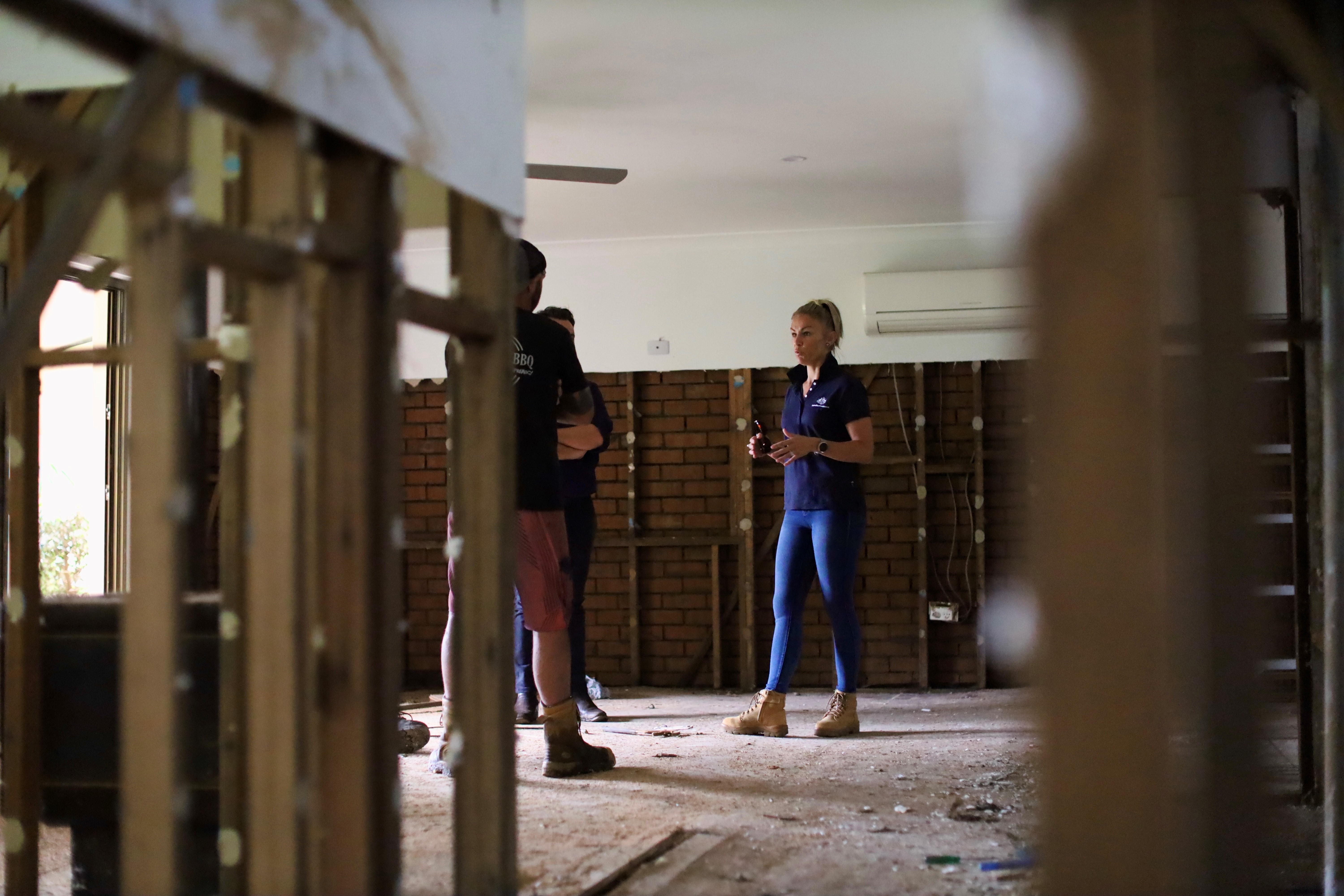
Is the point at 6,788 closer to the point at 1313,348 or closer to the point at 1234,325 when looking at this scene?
the point at 1234,325

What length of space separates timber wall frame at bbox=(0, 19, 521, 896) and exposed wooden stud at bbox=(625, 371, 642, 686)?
418 centimetres

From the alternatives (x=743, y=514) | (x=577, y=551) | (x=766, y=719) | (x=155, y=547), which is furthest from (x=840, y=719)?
(x=155, y=547)

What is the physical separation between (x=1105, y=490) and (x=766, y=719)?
10.3 ft

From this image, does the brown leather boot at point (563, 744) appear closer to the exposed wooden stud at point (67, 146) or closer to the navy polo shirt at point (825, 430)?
the navy polo shirt at point (825, 430)

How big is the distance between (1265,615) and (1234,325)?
248 millimetres

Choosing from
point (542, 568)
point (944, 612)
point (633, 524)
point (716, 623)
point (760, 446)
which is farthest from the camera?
point (633, 524)

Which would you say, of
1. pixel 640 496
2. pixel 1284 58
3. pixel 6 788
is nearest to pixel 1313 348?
pixel 1284 58

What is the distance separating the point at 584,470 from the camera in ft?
15.5

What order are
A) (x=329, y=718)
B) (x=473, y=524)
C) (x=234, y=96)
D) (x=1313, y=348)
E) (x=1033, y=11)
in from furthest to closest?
(x=1313, y=348)
(x=473, y=524)
(x=329, y=718)
(x=234, y=96)
(x=1033, y=11)

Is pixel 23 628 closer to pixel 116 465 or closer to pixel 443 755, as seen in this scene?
pixel 443 755

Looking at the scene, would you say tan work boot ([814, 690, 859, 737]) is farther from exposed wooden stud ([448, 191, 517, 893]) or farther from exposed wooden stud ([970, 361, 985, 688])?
exposed wooden stud ([448, 191, 517, 893])

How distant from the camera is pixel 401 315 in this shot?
1.52 m

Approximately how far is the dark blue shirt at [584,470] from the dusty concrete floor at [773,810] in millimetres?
923

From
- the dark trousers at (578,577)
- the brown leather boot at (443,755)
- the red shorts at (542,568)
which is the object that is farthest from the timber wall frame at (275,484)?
the dark trousers at (578,577)
